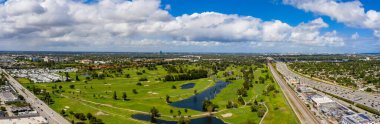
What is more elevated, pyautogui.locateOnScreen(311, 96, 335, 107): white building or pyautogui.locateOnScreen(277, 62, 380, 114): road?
pyautogui.locateOnScreen(311, 96, 335, 107): white building

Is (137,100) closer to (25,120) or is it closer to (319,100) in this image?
(25,120)

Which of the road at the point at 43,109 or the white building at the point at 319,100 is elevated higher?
the white building at the point at 319,100

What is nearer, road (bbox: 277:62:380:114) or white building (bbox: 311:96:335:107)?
white building (bbox: 311:96:335:107)

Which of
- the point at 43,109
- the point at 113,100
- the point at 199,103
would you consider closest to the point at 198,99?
the point at 199,103

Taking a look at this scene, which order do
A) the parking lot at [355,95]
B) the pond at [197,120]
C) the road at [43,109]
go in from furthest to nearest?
the parking lot at [355,95] → the pond at [197,120] → the road at [43,109]

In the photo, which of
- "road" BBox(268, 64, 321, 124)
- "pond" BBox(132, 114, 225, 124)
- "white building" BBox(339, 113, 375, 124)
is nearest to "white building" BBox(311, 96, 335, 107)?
"road" BBox(268, 64, 321, 124)

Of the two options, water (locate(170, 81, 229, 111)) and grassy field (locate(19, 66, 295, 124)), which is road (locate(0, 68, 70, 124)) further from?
water (locate(170, 81, 229, 111))

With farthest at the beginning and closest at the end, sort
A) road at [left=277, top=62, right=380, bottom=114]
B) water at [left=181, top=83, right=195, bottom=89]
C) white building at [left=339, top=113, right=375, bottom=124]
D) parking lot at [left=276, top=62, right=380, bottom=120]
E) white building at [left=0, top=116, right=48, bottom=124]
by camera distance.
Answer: water at [left=181, top=83, right=195, bottom=89] < road at [left=277, top=62, right=380, bottom=114] < parking lot at [left=276, top=62, right=380, bottom=120] < white building at [left=339, top=113, right=375, bottom=124] < white building at [left=0, top=116, right=48, bottom=124]

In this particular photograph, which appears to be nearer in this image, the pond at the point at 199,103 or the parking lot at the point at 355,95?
the pond at the point at 199,103

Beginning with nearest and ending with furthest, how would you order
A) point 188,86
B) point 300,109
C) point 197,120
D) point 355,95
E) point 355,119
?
point 355,119 < point 197,120 < point 300,109 < point 355,95 < point 188,86

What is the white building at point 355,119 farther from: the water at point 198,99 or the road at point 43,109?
the road at point 43,109

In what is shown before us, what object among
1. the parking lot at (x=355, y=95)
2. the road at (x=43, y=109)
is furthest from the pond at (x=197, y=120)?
the parking lot at (x=355, y=95)

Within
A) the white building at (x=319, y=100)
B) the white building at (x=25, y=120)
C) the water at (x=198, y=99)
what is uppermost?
the white building at (x=319, y=100)

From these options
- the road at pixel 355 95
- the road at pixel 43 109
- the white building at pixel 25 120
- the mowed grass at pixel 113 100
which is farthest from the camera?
the road at pixel 355 95
